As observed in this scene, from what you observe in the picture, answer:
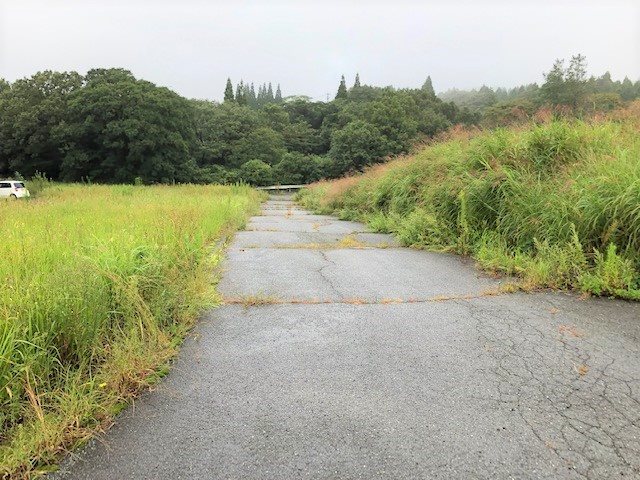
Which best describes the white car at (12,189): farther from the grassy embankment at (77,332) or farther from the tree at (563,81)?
the tree at (563,81)

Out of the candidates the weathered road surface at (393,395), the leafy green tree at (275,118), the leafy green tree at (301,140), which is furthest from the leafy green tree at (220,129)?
the weathered road surface at (393,395)

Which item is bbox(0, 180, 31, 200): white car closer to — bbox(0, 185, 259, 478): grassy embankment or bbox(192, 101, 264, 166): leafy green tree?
bbox(0, 185, 259, 478): grassy embankment

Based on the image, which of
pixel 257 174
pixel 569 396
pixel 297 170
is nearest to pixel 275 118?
pixel 297 170

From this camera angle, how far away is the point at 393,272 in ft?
16.3

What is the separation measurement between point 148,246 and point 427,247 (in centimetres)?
446

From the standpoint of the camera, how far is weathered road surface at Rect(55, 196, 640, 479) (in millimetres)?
1734

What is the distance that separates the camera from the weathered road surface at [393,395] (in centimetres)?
173

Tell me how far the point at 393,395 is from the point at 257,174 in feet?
132

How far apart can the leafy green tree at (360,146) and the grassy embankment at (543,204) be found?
28.9m

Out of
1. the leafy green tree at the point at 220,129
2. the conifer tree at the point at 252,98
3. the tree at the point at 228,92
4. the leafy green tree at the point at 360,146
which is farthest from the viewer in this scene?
the conifer tree at the point at 252,98

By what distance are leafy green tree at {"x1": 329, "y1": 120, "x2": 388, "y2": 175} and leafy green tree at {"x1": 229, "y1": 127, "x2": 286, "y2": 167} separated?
38.6 feet

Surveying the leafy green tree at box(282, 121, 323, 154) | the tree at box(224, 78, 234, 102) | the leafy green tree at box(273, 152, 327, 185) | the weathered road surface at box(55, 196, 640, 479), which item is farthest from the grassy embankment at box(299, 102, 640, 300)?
the tree at box(224, 78, 234, 102)

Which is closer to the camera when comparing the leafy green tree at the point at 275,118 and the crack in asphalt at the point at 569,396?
the crack in asphalt at the point at 569,396

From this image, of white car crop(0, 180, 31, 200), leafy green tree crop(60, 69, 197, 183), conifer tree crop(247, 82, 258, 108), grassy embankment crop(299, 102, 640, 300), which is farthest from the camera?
conifer tree crop(247, 82, 258, 108)
